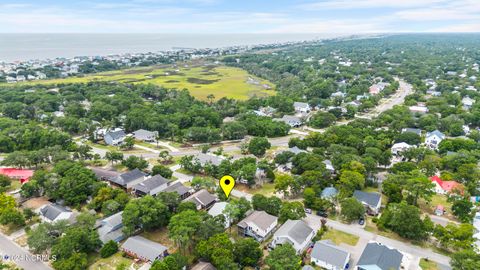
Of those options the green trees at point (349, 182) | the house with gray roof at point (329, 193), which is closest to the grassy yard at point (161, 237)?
the house with gray roof at point (329, 193)

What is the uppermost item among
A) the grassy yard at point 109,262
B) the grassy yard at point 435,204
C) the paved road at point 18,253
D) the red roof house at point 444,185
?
the red roof house at point 444,185

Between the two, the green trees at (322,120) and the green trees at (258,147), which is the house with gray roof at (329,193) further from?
the green trees at (322,120)

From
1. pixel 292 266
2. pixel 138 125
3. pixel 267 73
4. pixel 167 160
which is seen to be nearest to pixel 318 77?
pixel 267 73

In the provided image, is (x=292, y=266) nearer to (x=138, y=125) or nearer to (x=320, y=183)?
(x=320, y=183)

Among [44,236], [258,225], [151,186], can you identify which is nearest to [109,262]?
[44,236]

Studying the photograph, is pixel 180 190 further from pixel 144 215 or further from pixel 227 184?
pixel 144 215

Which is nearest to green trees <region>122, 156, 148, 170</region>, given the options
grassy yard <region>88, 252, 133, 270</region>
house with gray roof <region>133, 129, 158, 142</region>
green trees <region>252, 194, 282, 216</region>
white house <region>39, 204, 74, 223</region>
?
white house <region>39, 204, 74, 223</region>
